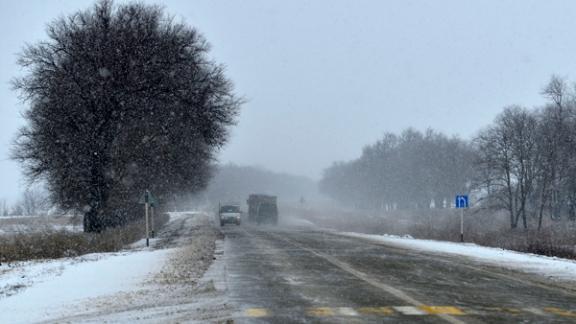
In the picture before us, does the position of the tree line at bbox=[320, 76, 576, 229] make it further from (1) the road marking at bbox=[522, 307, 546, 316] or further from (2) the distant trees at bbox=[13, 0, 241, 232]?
(1) the road marking at bbox=[522, 307, 546, 316]

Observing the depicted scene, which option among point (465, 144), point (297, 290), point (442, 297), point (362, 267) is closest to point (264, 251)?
point (362, 267)

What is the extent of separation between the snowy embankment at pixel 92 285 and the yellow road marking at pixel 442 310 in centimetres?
433

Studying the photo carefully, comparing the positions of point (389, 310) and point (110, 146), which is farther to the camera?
point (110, 146)

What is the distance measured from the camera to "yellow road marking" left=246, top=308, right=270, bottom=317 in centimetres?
915

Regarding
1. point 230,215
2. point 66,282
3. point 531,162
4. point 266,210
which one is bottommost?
point 66,282

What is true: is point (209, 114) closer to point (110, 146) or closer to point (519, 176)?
point (110, 146)

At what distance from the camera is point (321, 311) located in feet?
31.4

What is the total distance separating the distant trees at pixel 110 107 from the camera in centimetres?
3219

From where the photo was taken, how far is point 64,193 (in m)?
33.3

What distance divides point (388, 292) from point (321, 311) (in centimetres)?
262


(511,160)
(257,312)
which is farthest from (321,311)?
(511,160)

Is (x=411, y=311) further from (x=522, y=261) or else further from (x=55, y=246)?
(x=55, y=246)

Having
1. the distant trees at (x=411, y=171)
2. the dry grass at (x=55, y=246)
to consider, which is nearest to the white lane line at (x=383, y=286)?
the dry grass at (x=55, y=246)

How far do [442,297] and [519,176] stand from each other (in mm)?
59328
